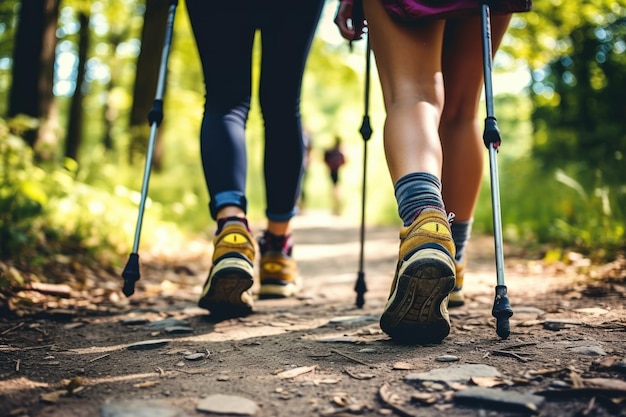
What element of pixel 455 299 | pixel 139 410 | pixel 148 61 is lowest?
pixel 139 410

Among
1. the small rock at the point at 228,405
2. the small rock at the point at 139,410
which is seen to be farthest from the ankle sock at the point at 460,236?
the small rock at the point at 139,410

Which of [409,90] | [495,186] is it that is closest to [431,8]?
[409,90]

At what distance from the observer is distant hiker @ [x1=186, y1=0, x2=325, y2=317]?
216 cm

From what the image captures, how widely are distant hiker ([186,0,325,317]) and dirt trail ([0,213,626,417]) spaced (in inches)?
9.0

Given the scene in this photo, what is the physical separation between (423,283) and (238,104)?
1.26 m

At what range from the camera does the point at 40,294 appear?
106 inches

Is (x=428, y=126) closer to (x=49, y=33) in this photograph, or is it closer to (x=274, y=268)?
(x=274, y=268)

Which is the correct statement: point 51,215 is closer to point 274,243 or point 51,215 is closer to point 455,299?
point 274,243

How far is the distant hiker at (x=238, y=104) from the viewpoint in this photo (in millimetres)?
2158

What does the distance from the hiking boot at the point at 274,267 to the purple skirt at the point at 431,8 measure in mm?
1362

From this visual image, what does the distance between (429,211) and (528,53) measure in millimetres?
9578

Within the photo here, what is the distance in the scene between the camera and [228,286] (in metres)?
2.11

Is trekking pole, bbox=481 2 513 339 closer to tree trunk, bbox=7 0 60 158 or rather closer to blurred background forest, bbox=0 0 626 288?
blurred background forest, bbox=0 0 626 288

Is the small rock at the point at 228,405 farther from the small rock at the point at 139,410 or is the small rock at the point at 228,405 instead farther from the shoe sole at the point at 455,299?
the shoe sole at the point at 455,299
